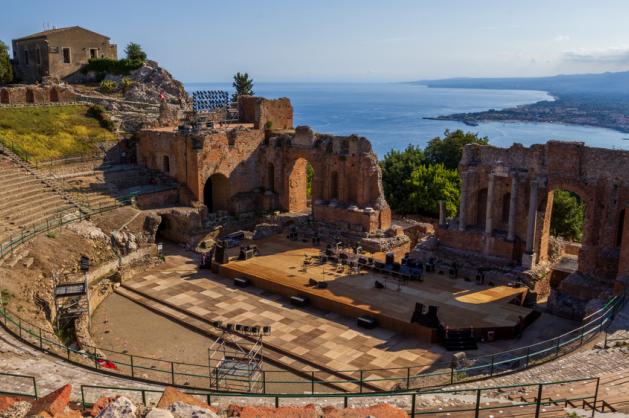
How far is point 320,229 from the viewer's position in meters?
36.8

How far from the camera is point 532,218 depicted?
27844mm

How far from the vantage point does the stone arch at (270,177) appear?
137ft

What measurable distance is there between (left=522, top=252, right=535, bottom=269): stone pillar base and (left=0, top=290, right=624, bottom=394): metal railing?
6.30m

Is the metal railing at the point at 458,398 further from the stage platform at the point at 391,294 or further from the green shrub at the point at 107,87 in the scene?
the green shrub at the point at 107,87

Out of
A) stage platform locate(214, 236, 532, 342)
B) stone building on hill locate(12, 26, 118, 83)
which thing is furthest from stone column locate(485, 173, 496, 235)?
stone building on hill locate(12, 26, 118, 83)

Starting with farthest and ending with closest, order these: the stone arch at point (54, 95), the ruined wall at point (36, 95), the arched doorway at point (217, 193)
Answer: the stone arch at point (54, 95), the ruined wall at point (36, 95), the arched doorway at point (217, 193)

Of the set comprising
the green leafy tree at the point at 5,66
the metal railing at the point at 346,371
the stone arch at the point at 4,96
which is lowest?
the metal railing at the point at 346,371

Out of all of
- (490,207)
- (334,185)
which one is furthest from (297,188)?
(490,207)

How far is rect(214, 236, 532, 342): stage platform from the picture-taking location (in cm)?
2380

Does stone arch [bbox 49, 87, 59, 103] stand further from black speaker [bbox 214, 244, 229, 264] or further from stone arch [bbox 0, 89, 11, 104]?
black speaker [bbox 214, 244, 229, 264]

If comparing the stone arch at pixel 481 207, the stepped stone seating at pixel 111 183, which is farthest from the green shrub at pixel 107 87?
the stone arch at pixel 481 207

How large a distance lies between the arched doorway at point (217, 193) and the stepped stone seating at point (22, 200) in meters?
11.0

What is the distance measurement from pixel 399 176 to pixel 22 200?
31444 millimetres

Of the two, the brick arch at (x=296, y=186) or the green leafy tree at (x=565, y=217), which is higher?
the brick arch at (x=296, y=186)
